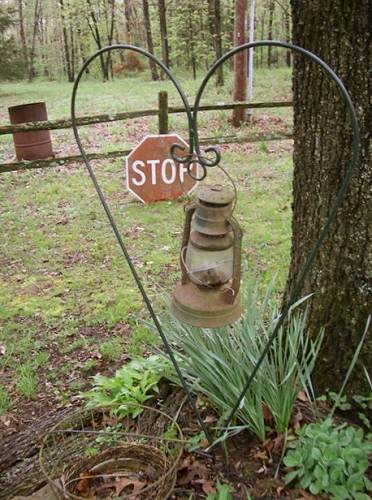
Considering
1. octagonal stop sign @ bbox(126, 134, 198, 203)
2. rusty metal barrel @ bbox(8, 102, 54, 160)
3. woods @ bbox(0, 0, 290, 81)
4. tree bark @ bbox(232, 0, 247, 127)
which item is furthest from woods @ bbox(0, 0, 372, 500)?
woods @ bbox(0, 0, 290, 81)

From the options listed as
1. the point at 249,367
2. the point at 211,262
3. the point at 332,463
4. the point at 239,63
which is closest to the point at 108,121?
the point at 239,63

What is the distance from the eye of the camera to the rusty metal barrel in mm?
7152

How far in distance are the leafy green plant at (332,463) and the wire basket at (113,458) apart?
47cm

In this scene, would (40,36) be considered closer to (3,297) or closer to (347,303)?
(3,297)

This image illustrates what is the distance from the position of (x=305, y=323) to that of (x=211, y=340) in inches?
18.1

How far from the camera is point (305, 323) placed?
2.30 m

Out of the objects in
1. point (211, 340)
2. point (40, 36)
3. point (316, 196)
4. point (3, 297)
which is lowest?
point (3, 297)

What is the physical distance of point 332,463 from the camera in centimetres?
175

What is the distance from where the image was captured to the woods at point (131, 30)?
1809cm

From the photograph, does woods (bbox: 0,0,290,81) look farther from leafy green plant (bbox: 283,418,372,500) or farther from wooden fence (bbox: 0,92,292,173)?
leafy green plant (bbox: 283,418,372,500)

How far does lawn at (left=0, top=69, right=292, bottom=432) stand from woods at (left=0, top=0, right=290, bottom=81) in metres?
8.86

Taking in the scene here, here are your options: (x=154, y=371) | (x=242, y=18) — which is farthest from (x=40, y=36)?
(x=154, y=371)

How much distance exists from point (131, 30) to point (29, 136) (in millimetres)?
22704

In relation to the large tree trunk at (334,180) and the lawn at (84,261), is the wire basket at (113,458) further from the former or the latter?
the large tree trunk at (334,180)
